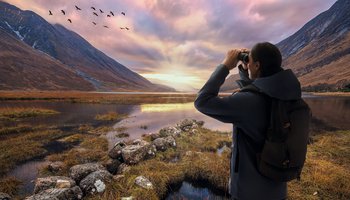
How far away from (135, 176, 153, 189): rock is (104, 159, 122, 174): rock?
267cm

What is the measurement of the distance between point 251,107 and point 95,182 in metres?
7.57

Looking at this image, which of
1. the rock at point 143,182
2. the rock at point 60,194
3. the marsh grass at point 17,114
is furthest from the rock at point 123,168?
the marsh grass at point 17,114

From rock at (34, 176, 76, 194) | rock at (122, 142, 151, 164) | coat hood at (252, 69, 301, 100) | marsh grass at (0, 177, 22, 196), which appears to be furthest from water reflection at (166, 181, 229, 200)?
coat hood at (252, 69, 301, 100)

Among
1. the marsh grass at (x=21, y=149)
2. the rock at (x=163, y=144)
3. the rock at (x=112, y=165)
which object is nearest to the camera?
the rock at (x=112, y=165)

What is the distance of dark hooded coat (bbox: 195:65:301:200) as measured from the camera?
264cm

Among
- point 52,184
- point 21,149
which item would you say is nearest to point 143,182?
point 52,184

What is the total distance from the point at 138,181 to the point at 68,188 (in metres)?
2.53

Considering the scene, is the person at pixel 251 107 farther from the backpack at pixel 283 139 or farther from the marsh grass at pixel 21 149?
the marsh grass at pixel 21 149

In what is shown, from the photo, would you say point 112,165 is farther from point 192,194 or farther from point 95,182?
point 192,194

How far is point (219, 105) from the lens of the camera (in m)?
2.78

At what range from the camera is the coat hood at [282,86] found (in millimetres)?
2604

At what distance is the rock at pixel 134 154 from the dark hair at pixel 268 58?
1006 centimetres

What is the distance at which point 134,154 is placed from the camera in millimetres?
11961

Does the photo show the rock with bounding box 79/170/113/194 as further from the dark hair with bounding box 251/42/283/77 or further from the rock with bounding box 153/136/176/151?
the dark hair with bounding box 251/42/283/77
